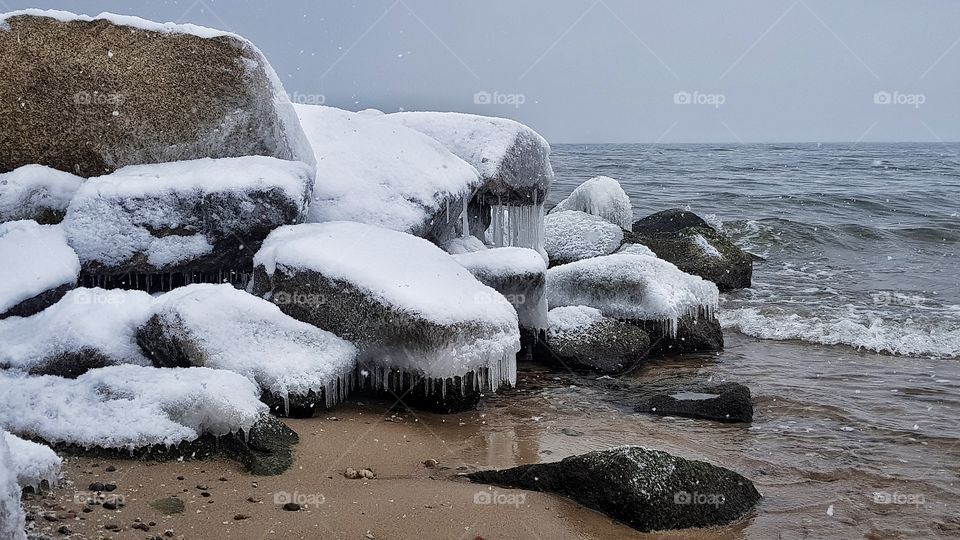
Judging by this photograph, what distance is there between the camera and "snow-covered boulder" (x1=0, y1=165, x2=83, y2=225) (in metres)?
7.92

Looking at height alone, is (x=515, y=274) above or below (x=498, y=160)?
below

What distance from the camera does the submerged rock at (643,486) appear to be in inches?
210

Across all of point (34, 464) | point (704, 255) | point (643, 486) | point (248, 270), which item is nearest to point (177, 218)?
point (248, 270)

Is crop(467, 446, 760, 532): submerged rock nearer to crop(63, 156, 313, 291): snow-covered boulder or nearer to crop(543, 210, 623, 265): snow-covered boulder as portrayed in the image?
crop(63, 156, 313, 291): snow-covered boulder

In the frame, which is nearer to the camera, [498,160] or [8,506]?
[8,506]

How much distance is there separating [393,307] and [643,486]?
2.52 metres

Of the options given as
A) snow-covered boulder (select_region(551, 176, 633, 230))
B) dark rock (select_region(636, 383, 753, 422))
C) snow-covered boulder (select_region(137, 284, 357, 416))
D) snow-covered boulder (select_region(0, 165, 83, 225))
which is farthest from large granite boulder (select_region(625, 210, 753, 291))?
snow-covered boulder (select_region(0, 165, 83, 225))

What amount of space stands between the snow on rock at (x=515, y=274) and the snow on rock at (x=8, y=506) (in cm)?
555

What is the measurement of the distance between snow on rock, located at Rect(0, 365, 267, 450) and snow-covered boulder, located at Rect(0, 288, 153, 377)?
44 centimetres

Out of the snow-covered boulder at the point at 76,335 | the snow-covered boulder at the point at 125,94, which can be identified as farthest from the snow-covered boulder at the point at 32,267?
the snow-covered boulder at the point at 125,94

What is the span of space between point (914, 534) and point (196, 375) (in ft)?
15.4

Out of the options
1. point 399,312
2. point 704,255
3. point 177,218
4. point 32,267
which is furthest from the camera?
point 704,255

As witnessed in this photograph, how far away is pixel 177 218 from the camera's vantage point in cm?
795

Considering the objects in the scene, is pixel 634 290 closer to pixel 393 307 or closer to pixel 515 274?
pixel 515 274
